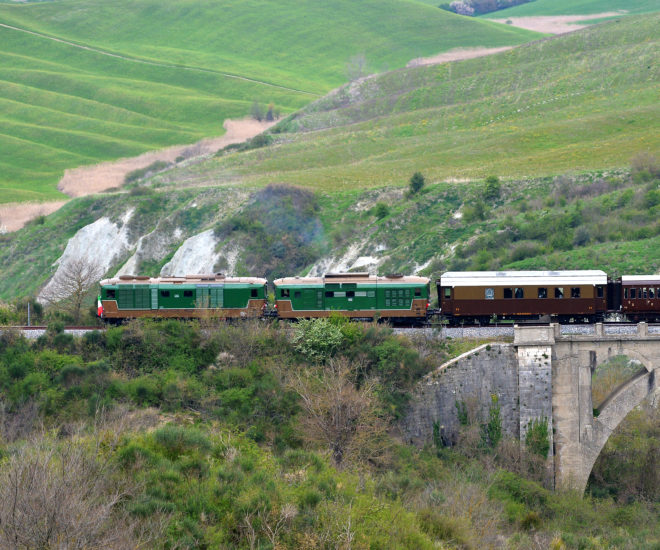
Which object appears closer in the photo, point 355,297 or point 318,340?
point 318,340

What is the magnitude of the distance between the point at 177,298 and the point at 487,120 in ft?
221

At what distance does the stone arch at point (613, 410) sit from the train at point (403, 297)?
13.1 feet

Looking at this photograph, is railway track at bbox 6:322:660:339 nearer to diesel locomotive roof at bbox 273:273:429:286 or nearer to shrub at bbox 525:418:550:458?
diesel locomotive roof at bbox 273:273:429:286

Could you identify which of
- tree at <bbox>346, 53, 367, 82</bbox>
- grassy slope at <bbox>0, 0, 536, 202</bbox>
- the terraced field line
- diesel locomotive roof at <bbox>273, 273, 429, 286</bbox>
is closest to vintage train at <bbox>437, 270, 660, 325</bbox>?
diesel locomotive roof at <bbox>273, 273, 429, 286</bbox>

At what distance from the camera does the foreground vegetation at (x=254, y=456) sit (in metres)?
25.2

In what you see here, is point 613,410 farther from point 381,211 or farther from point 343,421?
point 381,211

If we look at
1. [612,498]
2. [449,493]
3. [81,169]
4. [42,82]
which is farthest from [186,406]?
[42,82]

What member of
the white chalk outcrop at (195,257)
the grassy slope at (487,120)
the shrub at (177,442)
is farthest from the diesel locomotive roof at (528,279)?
the grassy slope at (487,120)

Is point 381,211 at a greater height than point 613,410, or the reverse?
point 381,211

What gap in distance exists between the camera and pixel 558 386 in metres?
42.3

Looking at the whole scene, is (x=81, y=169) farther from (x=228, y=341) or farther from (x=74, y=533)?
(x=74, y=533)

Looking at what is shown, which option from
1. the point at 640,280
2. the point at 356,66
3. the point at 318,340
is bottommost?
the point at 318,340

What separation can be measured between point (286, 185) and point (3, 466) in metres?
60.4

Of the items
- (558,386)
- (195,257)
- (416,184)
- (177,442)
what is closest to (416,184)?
(416,184)
